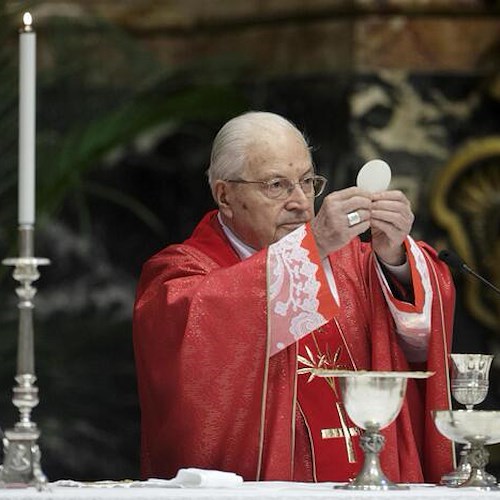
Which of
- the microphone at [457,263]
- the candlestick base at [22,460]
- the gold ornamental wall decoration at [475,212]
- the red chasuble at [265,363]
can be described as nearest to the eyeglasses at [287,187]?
the red chasuble at [265,363]

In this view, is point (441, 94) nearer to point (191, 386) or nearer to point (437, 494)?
point (191, 386)

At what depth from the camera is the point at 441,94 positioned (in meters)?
8.45

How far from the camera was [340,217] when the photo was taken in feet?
16.9

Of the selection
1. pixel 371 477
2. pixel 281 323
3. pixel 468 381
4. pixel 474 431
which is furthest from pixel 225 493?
pixel 281 323

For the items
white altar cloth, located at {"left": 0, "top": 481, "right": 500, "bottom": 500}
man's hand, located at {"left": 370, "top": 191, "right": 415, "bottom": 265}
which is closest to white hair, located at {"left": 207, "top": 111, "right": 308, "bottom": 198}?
man's hand, located at {"left": 370, "top": 191, "right": 415, "bottom": 265}

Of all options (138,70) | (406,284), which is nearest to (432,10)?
(138,70)

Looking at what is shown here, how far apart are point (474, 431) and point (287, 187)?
4.06ft

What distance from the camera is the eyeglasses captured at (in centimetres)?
559

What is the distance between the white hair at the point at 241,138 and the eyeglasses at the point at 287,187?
0.10 meters

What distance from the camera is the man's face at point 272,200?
5594 mm

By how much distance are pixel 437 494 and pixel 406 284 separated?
118 centimetres

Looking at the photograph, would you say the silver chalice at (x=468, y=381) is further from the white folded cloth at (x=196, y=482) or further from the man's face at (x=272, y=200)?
the man's face at (x=272, y=200)

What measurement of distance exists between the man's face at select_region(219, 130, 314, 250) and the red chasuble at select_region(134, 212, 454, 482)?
0.11 meters

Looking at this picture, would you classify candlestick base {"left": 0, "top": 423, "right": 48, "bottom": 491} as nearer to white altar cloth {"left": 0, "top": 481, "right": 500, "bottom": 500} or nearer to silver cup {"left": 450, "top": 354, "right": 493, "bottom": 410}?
white altar cloth {"left": 0, "top": 481, "right": 500, "bottom": 500}
